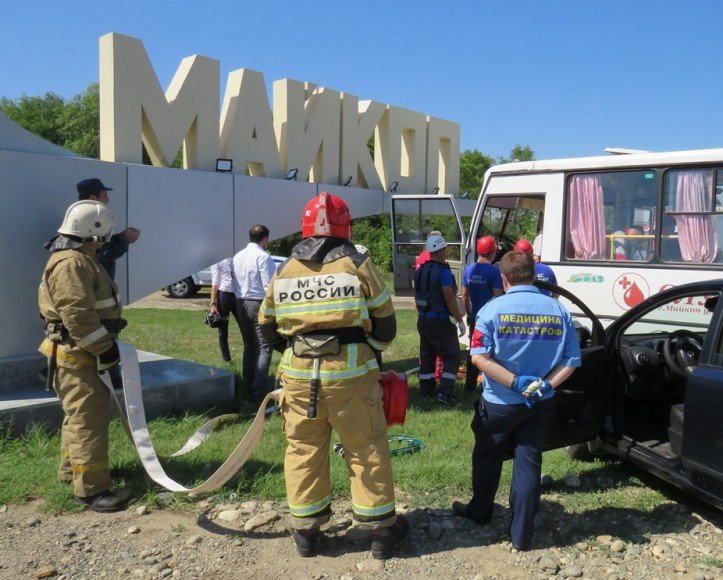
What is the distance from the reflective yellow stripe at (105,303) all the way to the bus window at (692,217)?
592cm

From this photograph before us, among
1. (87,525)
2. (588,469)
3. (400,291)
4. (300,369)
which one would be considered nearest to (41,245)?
(87,525)

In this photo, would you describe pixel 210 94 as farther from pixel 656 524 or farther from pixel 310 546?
pixel 656 524

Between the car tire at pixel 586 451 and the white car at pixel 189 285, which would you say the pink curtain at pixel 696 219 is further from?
the white car at pixel 189 285

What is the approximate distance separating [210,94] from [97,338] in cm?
483

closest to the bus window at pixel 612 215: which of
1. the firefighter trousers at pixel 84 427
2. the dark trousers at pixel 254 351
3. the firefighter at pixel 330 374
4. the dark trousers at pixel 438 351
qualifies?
the dark trousers at pixel 438 351

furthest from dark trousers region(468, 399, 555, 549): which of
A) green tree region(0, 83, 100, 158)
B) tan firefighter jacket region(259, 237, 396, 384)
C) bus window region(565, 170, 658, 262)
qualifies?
green tree region(0, 83, 100, 158)

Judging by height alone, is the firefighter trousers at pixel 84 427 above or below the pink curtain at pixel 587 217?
below

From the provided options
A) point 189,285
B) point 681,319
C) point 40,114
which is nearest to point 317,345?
point 681,319

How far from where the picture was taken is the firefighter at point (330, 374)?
11.1 feet

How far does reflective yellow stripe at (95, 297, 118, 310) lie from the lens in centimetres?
422

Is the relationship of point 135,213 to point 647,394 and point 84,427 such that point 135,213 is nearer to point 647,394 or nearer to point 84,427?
point 84,427

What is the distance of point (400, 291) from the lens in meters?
11.2

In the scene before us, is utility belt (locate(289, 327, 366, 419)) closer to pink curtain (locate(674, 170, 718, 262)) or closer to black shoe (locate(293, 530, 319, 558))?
black shoe (locate(293, 530, 319, 558))

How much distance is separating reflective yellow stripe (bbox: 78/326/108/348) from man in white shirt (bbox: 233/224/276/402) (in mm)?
2536
